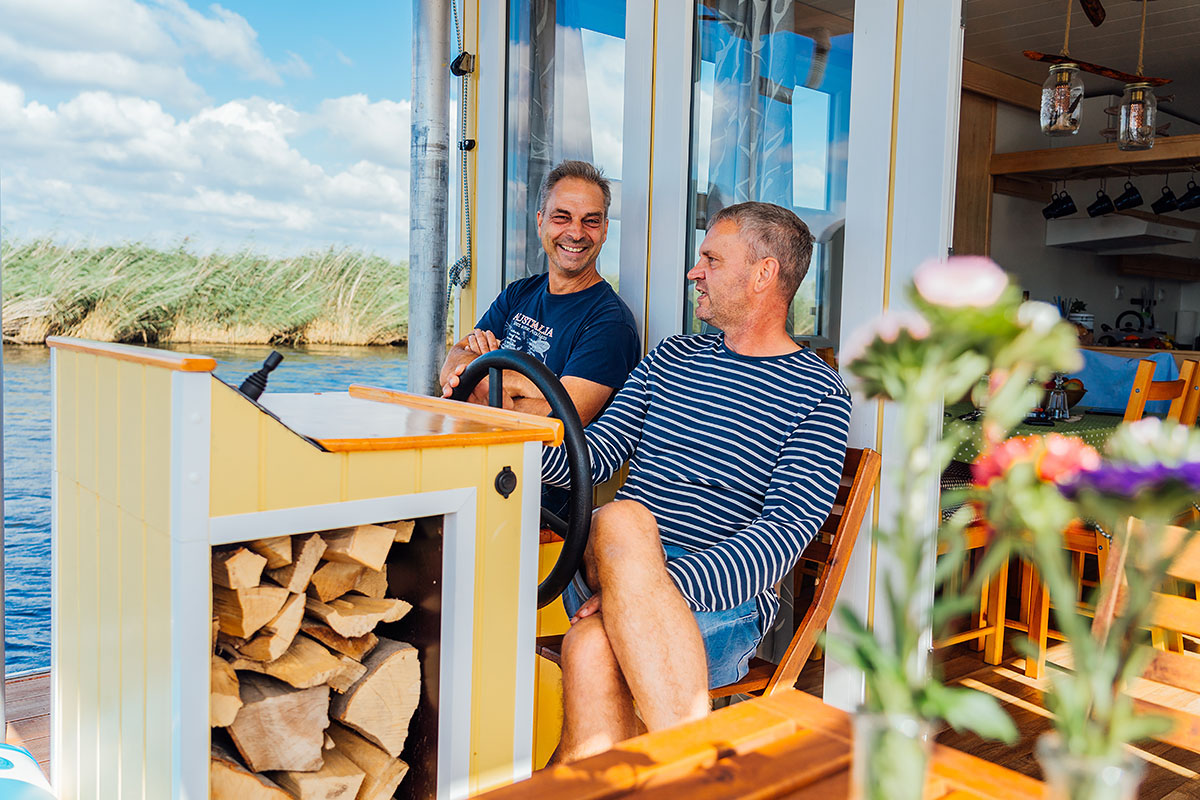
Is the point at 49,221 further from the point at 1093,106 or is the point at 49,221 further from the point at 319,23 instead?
the point at 1093,106

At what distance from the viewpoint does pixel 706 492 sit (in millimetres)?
1851

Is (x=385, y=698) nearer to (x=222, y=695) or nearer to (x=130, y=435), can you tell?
(x=222, y=695)

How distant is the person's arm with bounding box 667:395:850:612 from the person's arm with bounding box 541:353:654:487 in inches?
14.5

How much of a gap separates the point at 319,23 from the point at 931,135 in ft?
23.6

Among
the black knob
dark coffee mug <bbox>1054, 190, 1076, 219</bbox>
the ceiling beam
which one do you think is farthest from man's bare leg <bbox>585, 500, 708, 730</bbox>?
dark coffee mug <bbox>1054, 190, 1076, 219</bbox>

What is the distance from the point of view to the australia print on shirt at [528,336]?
2.30m

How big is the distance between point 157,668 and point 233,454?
31 cm

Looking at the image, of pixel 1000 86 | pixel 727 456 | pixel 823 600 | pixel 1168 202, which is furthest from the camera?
pixel 1000 86

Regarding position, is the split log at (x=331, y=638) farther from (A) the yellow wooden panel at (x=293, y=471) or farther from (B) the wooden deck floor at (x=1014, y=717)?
(B) the wooden deck floor at (x=1014, y=717)

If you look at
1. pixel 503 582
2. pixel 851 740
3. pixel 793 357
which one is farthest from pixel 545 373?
pixel 851 740

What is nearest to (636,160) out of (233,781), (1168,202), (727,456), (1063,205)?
(727,456)

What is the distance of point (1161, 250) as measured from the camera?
22.1ft

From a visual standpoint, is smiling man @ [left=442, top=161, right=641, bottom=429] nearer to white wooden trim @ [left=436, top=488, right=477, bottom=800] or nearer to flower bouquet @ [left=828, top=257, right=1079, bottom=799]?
white wooden trim @ [left=436, top=488, right=477, bottom=800]

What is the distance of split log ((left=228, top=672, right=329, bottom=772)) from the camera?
4.21ft
